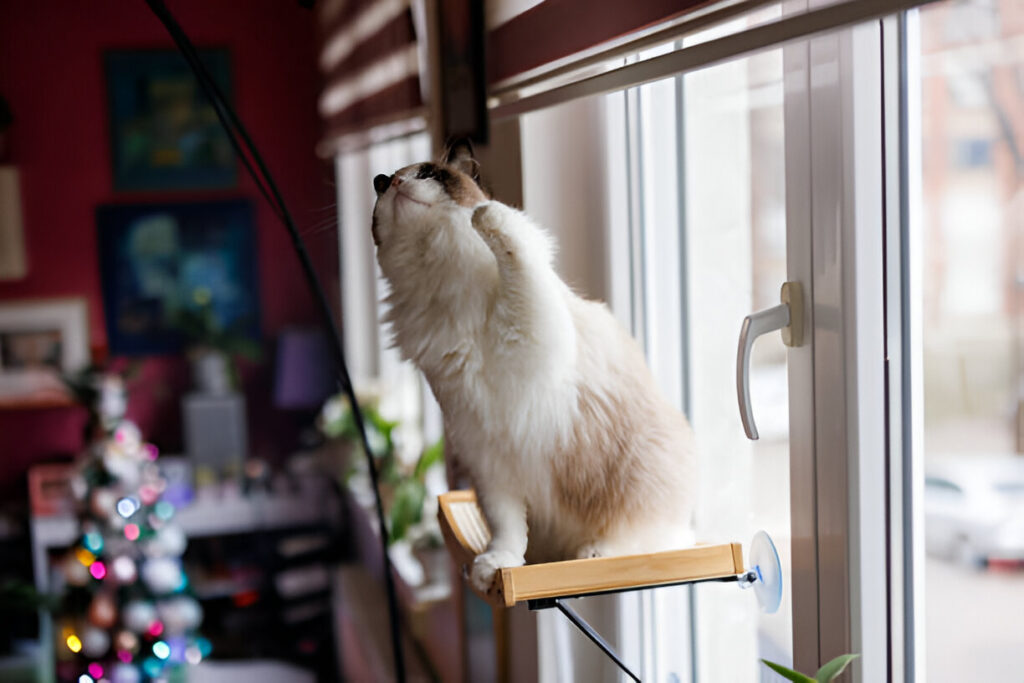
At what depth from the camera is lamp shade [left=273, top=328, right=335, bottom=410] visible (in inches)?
69.7

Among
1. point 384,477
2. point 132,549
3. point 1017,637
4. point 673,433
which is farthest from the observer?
point 384,477

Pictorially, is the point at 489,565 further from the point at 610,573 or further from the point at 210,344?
the point at 210,344

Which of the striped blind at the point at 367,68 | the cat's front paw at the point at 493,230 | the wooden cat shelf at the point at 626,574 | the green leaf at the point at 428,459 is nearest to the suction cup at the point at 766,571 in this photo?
the wooden cat shelf at the point at 626,574

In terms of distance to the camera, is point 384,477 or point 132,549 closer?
point 132,549

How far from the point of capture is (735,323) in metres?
0.85

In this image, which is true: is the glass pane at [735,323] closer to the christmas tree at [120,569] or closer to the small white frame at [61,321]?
the christmas tree at [120,569]

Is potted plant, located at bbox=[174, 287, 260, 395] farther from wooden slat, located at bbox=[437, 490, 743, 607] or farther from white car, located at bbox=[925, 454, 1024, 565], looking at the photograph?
white car, located at bbox=[925, 454, 1024, 565]

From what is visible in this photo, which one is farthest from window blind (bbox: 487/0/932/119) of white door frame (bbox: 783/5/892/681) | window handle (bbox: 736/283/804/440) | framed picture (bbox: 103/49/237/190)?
framed picture (bbox: 103/49/237/190)

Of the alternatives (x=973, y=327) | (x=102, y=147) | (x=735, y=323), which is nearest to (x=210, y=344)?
(x=102, y=147)

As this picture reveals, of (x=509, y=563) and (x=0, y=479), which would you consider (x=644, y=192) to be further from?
(x=0, y=479)

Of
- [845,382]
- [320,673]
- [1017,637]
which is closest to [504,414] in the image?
[845,382]

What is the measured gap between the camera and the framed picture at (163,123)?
163 centimetres

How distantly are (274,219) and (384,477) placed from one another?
1.86 ft

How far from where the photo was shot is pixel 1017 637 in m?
0.58
